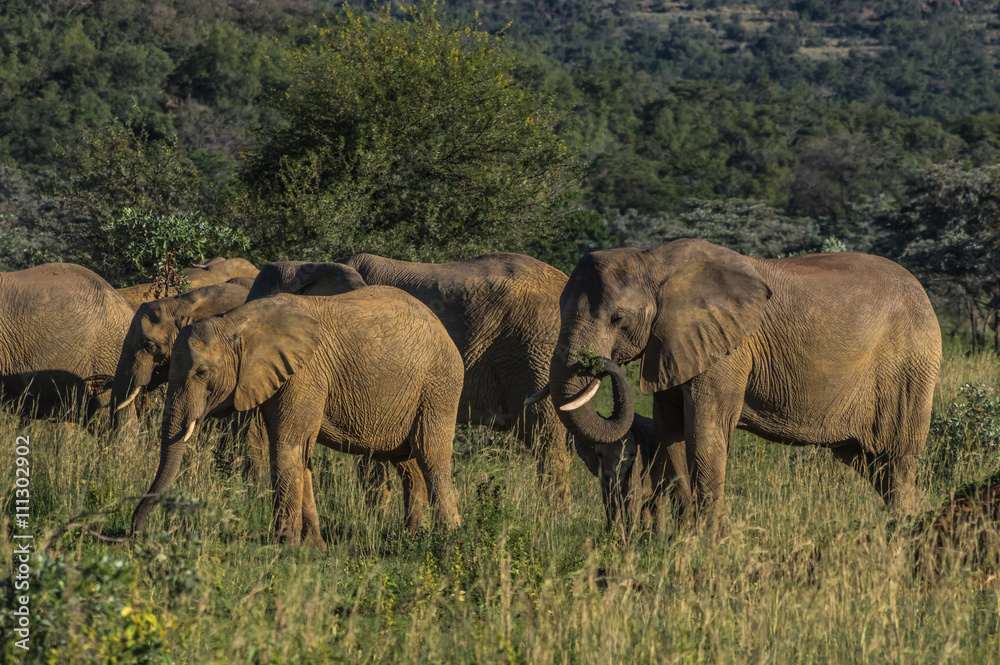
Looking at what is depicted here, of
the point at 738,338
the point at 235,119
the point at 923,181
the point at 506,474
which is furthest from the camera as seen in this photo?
the point at 235,119

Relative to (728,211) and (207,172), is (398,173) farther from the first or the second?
(207,172)

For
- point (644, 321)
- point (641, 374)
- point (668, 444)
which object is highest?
point (644, 321)

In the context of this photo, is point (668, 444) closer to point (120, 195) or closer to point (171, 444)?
point (171, 444)

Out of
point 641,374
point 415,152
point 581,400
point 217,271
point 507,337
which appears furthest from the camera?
point 415,152

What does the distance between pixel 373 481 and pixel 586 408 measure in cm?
235

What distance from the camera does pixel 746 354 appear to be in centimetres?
748

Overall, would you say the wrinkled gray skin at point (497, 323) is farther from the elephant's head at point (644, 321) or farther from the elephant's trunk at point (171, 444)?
the elephant's trunk at point (171, 444)

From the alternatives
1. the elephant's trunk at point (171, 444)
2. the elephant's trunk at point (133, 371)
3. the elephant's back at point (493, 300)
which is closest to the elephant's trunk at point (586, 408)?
the elephant's back at point (493, 300)

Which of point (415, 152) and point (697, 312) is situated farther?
point (415, 152)

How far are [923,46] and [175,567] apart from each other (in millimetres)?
135429

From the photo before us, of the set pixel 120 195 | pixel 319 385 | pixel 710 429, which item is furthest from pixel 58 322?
pixel 120 195

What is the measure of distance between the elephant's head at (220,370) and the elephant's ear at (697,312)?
224 centimetres

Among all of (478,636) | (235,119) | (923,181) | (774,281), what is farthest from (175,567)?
(235,119)

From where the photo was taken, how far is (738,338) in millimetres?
7355
